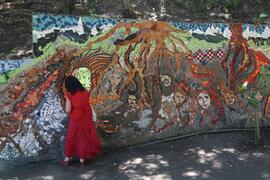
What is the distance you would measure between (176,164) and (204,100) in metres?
1.54

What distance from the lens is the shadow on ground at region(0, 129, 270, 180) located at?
20.3 ft

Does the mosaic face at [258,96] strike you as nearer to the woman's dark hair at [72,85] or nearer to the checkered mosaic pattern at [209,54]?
the checkered mosaic pattern at [209,54]

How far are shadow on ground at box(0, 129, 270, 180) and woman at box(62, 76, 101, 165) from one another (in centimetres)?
19

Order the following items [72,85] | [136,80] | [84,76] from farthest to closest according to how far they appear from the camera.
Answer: [136,80], [84,76], [72,85]

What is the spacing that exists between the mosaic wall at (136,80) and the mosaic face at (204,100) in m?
0.02

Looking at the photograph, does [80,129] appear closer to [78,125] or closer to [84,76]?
[78,125]

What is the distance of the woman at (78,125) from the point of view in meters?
6.41

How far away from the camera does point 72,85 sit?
A: 6.38 metres

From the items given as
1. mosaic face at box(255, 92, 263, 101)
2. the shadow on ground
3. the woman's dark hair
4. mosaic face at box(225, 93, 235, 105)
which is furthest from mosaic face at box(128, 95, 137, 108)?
mosaic face at box(255, 92, 263, 101)

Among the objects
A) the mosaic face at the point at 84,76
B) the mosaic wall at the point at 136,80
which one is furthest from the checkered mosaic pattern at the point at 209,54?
the mosaic face at the point at 84,76

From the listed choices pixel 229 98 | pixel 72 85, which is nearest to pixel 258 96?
pixel 229 98

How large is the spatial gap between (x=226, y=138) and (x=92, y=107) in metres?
2.27

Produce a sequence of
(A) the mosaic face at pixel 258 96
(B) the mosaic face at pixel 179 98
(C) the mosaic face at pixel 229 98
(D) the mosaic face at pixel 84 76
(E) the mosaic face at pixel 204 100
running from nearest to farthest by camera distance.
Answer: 1. (D) the mosaic face at pixel 84 76
2. (B) the mosaic face at pixel 179 98
3. (E) the mosaic face at pixel 204 100
4. (C) the mosaic face at pixel 229 98
5. (A) the mosaic face at pixel 258 96

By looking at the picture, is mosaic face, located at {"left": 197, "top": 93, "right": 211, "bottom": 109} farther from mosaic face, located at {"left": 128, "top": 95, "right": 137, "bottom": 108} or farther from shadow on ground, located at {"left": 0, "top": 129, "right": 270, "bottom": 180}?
mosaic face, located at {"left": 128, "top": 95, "right": 137, "bottom": 108}
